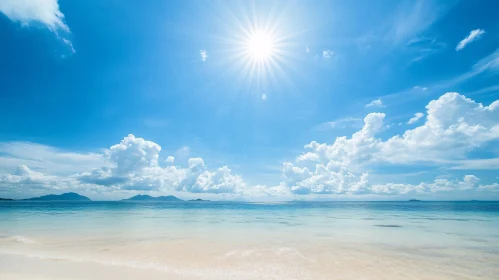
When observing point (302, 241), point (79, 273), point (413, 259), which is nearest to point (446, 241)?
point (413, 259)

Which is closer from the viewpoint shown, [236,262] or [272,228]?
[236,262]

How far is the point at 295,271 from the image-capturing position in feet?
37.4

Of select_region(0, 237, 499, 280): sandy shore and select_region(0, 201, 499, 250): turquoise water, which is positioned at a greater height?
select_region(0, 237, 499, 280): sandy shore

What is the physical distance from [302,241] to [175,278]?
1217cm

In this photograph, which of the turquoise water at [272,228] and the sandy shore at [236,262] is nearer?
the sandy shore at [236,262]

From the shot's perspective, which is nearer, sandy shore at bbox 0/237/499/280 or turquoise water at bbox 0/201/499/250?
sandy shore at bbox 0/237/499/280

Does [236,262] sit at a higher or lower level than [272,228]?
higher

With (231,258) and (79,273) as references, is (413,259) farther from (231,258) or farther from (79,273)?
(79,273)

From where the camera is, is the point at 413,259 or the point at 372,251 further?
the point at 372,251

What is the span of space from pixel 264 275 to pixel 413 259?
9.60 meters

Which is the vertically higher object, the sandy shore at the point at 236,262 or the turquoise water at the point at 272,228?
the sandy shore at the point at 236,262

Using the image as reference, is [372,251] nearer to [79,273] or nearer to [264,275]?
[264,275]

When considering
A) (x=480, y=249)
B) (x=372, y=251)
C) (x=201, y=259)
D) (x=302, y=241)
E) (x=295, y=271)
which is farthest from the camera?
(x=302, y=241)

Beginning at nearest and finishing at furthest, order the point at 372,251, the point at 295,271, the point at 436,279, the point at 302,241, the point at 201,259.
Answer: the point at 436,279
the point at 295,271
the point at 201,259
the point at 372,251
the point at 302,241
